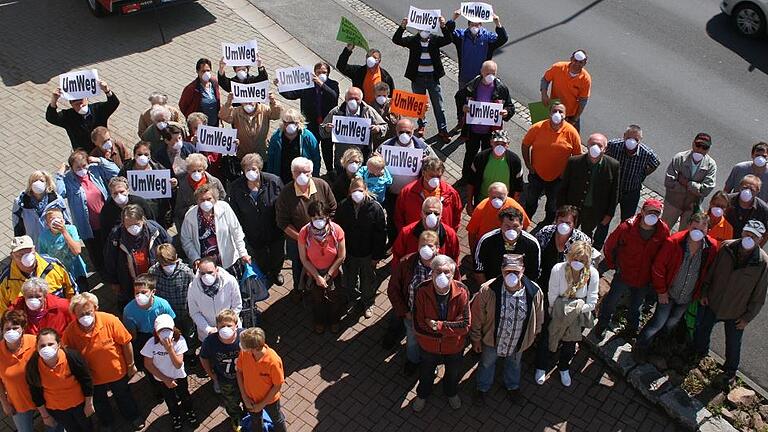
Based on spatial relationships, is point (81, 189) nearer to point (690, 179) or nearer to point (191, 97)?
point (191, 97)

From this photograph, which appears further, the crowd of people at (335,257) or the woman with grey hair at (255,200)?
the woman with grey hair at (255,200)

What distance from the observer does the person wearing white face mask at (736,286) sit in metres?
7.66

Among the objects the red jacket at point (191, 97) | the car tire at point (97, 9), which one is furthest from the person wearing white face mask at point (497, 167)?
the car tire at point (97, 9)

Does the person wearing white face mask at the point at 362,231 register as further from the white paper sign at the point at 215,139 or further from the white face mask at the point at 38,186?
the white face mask at the point at 38,186

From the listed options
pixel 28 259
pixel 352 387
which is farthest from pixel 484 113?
pixel 28 259

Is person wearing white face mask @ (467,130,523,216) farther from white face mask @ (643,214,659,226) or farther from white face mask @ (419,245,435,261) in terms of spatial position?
white face mask @ (419,245,435,261)

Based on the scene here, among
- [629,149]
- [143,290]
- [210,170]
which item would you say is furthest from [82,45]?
[629,149]

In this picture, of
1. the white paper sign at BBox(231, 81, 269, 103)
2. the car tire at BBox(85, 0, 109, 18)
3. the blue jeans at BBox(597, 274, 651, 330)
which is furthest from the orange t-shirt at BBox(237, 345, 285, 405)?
the car tire at BBox(85, 0, 109, 18)

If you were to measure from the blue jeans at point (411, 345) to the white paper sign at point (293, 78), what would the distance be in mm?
3727

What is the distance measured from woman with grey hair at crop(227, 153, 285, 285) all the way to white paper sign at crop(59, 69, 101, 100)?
255cm

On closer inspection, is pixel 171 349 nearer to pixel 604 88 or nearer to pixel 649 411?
pixel 649 411

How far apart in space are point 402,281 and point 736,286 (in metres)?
3.22

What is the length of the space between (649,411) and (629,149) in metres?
2.95

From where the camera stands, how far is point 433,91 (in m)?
12.0
